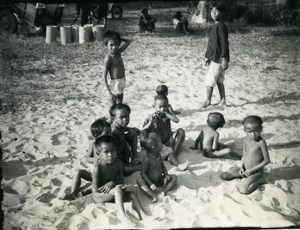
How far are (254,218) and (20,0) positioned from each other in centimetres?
287

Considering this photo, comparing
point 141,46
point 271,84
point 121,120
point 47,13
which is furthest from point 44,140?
point 47,13

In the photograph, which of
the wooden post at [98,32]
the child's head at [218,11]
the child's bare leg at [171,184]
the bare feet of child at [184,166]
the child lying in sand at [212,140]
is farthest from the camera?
the wooden post at [98,32]

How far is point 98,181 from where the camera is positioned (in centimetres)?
323

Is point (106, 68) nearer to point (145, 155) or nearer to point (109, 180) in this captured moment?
point (145, 155)

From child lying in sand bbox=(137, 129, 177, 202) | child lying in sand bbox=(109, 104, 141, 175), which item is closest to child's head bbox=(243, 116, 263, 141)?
child lying in sand bbox=(137, 129, 177, 202)

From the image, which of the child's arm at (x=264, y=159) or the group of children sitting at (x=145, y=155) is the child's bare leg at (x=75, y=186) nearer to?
the group of children sitting at (x=145, y=155)

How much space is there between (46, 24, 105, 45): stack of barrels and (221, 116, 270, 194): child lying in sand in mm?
8086

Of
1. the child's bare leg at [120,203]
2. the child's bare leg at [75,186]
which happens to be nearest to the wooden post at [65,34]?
the child's bare leg at [75,186]

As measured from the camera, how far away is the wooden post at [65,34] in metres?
10.2

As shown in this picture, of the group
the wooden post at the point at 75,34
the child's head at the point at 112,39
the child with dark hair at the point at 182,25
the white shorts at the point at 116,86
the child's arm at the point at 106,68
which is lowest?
the white shorts at the point at 116,86

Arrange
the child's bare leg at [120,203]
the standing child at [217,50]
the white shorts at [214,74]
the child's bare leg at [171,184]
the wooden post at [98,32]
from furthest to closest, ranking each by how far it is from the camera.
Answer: the wooden post at [98,32]
the white shorts at [214,74]
the standing child at [217,50]
the child's bare leg at [171,184]
the child's bare leg at [120,203]

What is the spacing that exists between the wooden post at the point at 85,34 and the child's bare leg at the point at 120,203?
8.11 meters

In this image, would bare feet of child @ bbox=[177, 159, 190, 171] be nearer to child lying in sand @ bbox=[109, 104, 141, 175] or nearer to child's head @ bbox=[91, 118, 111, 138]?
child lying in sand @ bbox=[109, 104, 141, 175]

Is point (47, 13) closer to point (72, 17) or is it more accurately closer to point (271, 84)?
point (72, 17)
